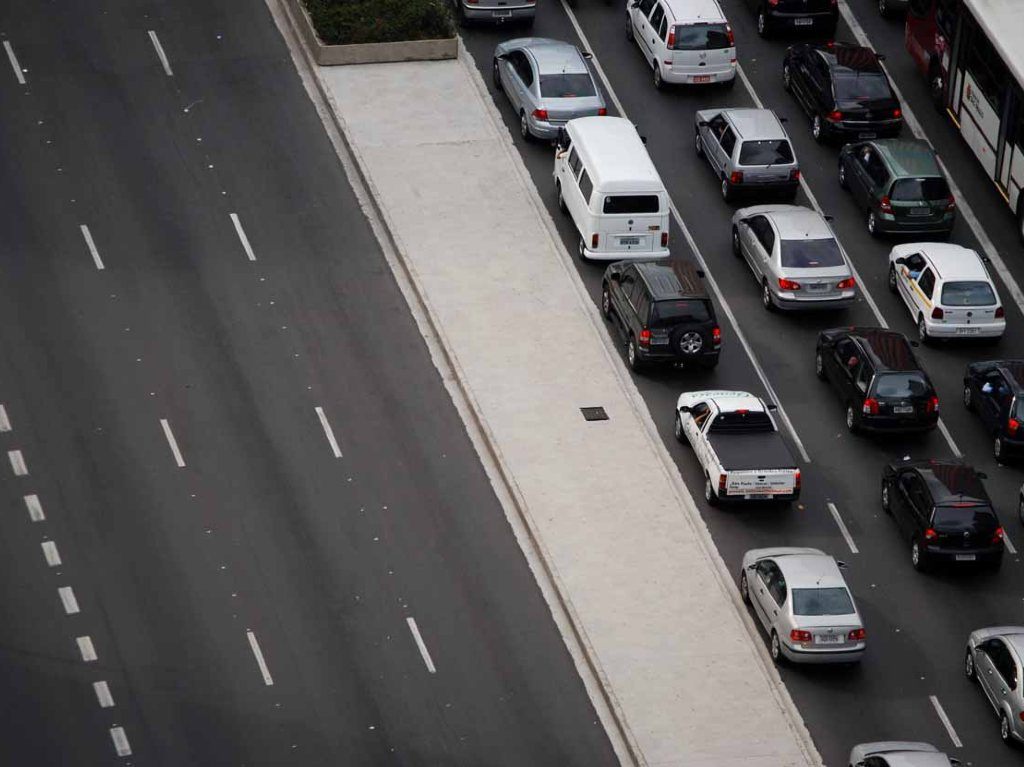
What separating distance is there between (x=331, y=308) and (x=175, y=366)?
3816 mm

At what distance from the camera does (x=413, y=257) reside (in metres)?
51.7

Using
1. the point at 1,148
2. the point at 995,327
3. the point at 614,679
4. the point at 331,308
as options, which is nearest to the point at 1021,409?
the point at 995,327

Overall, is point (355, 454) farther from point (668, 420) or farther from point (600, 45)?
point (600, 45)

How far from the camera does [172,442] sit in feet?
152

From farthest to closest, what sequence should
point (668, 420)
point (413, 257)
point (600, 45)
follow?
point (600, 45)
point (413, 257)
point (668, 420)

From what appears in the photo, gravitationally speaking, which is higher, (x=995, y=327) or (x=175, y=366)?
(x=175, y=366)

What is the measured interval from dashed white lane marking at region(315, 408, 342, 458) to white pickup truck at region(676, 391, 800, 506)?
6.71 m

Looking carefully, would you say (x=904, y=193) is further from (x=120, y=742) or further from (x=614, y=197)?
(x=120, y=742)

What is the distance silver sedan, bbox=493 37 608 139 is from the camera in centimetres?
5478

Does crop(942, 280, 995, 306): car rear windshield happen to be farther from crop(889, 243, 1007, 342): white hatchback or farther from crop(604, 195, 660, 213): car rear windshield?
crop(604, 195, 660, 213): car rear windshield

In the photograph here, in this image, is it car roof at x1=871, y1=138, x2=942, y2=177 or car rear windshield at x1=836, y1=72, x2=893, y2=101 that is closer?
car roof at x1=871, y1=138, x2=942, y2=177

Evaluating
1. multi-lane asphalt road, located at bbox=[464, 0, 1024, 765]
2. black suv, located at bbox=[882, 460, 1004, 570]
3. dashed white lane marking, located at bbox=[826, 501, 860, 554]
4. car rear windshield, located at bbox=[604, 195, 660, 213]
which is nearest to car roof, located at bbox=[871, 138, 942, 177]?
multi-lane asphalt road, located at bbox=[464, 0, 1024, 765]

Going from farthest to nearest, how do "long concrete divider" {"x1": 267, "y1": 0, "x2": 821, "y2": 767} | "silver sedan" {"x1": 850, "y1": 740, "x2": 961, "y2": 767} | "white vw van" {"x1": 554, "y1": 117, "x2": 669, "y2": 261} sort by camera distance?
"white vw van" {"x1": 554, "y1": 117, "x2": 669, "y2": 261}, "long concrete divider" {"x1": 267, "y1": 0, "x2": 821, "y2": 767}, "silver sedan" {"x1": 850, "y1": 740, "x2": 961, "y2": 767}

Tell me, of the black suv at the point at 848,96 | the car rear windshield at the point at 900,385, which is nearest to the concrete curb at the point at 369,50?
the black suv at the point at 848,96
